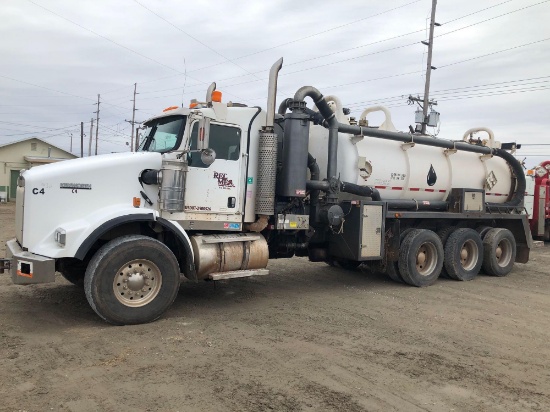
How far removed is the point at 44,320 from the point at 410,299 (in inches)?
224

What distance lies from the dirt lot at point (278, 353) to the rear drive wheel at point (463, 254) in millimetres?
1502

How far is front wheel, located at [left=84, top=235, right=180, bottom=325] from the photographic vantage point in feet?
19.1

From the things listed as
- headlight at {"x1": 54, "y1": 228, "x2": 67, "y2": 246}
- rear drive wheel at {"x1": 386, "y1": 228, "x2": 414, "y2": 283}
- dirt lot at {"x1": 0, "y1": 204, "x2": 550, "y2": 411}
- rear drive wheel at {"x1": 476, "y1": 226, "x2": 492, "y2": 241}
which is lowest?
dirt lot at {"x1": 0, "y1": 204, "x2": 550, "y2": 411}

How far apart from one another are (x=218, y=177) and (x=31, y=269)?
2758 millimetres

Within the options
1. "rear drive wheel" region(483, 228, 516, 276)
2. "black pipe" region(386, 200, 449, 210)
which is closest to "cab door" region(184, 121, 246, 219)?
"black pipe" region(386, 200, 449, 210)

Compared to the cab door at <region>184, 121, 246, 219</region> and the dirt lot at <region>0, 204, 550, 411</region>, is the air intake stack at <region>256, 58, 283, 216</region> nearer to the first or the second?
the cab door at <region>184, 121, 246, 219</region>

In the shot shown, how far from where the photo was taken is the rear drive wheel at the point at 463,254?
9.99 meters

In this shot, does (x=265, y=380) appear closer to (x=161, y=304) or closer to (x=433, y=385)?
(x=433, y=385)

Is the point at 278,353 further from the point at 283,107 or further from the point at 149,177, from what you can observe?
the point at 283,107

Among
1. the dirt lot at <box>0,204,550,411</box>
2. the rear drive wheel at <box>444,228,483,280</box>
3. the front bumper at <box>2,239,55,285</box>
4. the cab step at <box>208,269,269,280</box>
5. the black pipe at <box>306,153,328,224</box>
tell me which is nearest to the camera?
the dirt lot at <box>0,204,550,411</box>

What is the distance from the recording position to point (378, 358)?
518 cm

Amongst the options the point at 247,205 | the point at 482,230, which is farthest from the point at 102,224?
the point at 482,230

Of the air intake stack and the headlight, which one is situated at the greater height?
the air intake stack

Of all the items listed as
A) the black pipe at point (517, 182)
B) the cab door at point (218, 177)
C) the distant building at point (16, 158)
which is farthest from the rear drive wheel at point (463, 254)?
the distant building at point (16, 158)
